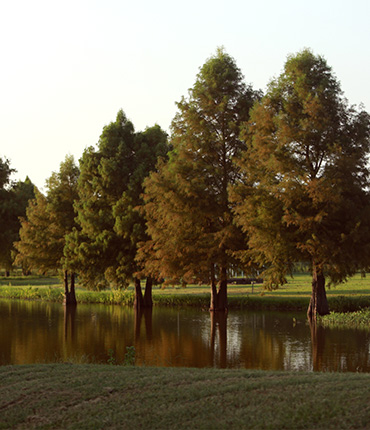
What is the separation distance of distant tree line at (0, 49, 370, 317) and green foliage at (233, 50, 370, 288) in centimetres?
8

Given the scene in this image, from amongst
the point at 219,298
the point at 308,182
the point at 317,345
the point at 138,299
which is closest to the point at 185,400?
the point at 317,345

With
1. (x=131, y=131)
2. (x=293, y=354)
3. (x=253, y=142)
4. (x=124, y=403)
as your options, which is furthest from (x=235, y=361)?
(x=131, y=131)

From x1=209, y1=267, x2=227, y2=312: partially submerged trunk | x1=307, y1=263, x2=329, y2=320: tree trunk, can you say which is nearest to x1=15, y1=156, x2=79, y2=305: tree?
x1=209, y1=267, x2=227, y2=312: partially submerged trunk

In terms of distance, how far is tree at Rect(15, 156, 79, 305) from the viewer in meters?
47.8

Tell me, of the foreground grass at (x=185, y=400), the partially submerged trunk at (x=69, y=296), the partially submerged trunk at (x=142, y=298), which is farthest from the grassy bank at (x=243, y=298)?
the foreground grass at (x=185, y=400)

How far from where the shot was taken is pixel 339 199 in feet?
101

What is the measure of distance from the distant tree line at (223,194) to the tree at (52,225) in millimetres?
103

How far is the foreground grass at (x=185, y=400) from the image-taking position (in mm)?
9188

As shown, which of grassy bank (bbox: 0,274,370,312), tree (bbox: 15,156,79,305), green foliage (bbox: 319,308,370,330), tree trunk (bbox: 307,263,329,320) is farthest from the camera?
tree (bbox: 15,156,79,305)

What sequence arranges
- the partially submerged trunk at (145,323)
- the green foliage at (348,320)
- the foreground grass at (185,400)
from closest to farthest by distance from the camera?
the foreground grass at (185,400)
the partially submerged trunk at (145,323)
the green foliage at (348,320)

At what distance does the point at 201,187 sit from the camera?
36.9m

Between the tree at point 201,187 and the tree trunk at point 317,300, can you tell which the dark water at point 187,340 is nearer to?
the tree trunk at point 317,300

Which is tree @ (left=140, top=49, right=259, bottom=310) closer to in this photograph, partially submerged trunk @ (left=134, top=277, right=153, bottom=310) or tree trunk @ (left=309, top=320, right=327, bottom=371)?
partially submerged trunk @ (left=134, top=277, right=153, bottom=310)

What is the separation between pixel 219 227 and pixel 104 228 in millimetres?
9599
